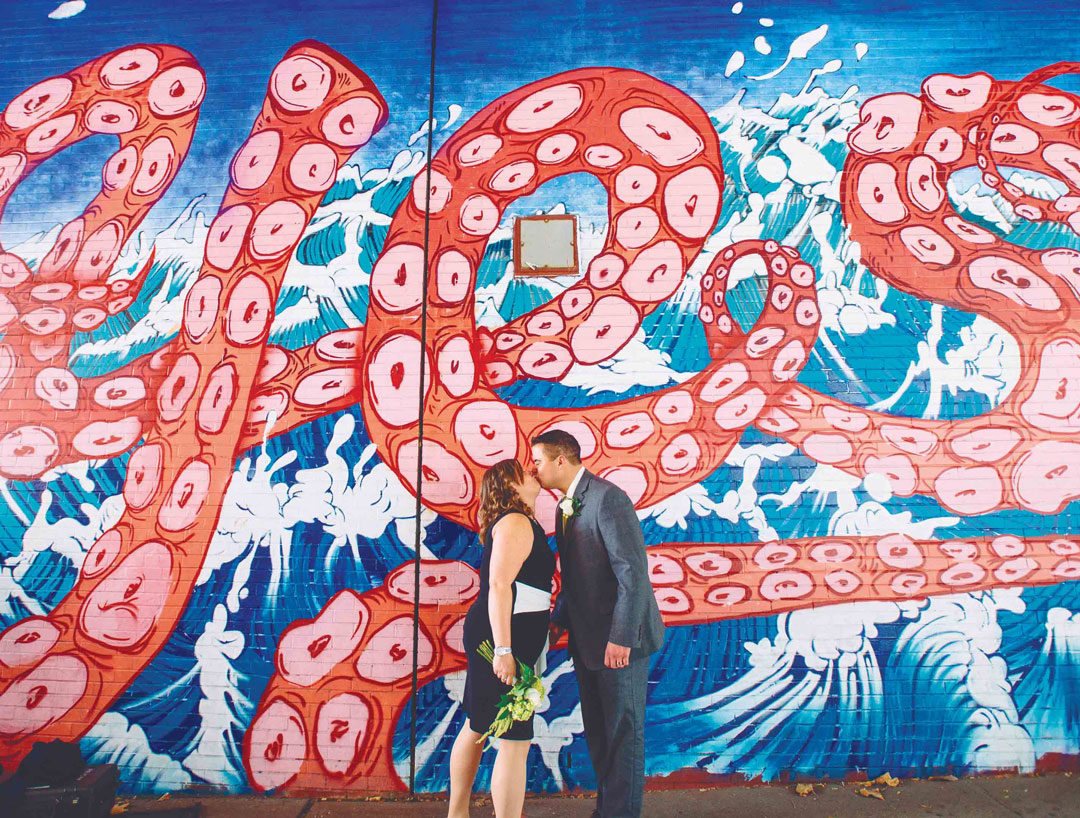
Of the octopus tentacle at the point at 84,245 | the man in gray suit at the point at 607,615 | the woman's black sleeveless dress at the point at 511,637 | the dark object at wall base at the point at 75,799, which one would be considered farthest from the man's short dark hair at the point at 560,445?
the dark object at wall base at the point at 75,799

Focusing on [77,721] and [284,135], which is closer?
[77,721]

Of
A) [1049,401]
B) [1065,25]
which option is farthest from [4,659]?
[1065,25]

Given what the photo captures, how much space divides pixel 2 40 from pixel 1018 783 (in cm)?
822

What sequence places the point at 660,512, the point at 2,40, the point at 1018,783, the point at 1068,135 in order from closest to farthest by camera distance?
the point at 1018,783 < the point at 660,512 < the point at 1068,135 < the point at 2,40

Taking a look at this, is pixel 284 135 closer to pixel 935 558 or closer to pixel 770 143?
pixel 770 143

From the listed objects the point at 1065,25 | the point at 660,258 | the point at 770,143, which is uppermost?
the point at 1065,25

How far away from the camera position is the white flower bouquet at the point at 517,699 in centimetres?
286

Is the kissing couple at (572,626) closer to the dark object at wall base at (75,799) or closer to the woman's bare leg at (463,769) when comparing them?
the woman's bare leg at (463,769)

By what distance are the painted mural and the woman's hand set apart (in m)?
0.96

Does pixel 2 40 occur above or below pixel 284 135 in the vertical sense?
above

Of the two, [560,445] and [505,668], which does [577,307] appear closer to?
[560,445]

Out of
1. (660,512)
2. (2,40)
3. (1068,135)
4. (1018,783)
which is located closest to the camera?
(1018,783)

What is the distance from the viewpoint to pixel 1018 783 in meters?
3.57

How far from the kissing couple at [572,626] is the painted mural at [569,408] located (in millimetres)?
730
